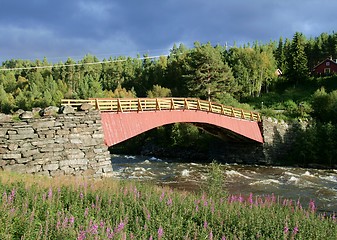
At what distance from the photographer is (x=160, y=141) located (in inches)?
1786

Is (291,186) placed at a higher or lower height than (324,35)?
lower

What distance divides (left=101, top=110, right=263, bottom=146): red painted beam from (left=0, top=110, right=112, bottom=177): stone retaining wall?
1825 millimetres

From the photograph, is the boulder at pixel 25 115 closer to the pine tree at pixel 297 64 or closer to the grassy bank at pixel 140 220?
the grassy bank at pixel 140 220

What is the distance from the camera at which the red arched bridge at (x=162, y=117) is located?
1845cm

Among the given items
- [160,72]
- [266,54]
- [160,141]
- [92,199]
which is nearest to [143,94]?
[160,72]

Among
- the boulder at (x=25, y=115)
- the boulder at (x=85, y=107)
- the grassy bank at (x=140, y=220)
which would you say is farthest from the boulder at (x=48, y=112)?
the grassy bank at (x=140, y=220)

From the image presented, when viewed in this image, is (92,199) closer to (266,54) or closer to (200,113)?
(200,113)

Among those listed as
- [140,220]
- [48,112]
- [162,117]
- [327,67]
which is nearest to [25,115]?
[48,112]

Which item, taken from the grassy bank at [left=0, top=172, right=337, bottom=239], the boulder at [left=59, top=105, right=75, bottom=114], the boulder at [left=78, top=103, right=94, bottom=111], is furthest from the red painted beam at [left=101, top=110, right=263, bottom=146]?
the grassy bank at [left=0, top=172, right=337, bottom=239]

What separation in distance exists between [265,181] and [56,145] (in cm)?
1383

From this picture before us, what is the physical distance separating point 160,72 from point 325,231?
7434 cm

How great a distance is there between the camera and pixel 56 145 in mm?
14555

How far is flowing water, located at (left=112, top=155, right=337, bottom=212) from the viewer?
59.1ft

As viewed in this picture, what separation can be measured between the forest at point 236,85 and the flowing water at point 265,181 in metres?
6.86
